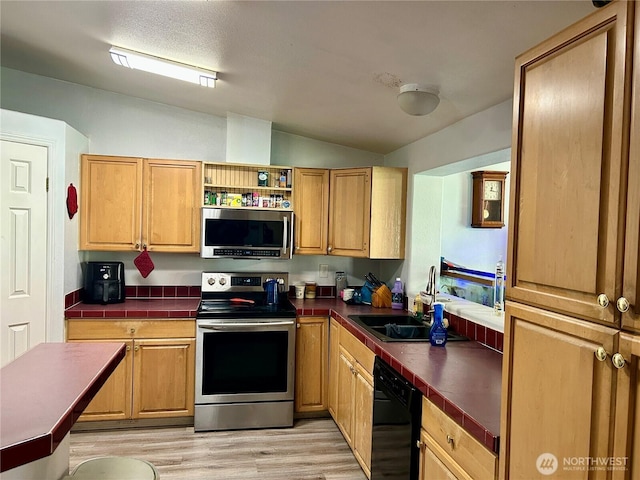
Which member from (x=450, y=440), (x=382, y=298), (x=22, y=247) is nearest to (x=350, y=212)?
(x=382, y=298)

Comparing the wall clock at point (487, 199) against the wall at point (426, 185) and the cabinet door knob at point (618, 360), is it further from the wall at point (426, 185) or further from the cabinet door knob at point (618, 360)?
the cabinet door knob at point (618, 360)

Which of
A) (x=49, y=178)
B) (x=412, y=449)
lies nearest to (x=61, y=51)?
(x=49, y=178)

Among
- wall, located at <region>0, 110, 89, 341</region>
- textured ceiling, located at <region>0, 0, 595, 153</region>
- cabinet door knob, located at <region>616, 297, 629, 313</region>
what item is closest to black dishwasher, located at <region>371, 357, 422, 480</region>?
cabinet door knob, located at <region>616, 297, 629, 313</region>

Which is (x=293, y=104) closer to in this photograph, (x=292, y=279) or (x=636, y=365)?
(x=292, y=279)

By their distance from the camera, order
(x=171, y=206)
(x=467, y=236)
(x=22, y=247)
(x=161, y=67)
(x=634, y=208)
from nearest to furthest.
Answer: (x=634, y=208)
(x=161, y=67)
(x=22, y=247)
(x=171, y=206)
(x=467, y=236)

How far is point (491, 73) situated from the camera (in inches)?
75.8

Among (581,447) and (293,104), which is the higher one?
(293,104)

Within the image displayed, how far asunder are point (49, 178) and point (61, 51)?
2.76 ft

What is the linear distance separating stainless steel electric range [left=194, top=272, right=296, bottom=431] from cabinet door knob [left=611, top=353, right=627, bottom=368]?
250cm

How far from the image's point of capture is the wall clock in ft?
11.9

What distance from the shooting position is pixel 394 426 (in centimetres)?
202

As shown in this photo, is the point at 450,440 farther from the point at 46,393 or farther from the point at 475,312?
the point at 46,393

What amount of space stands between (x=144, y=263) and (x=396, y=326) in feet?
6.86

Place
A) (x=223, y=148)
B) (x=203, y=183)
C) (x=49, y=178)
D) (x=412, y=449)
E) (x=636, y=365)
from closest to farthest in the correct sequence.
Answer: (x=636, y=365) < (x=412, y=449) < (x=49, y=178) < (x=203, y=183) < (x=223, y=148)
